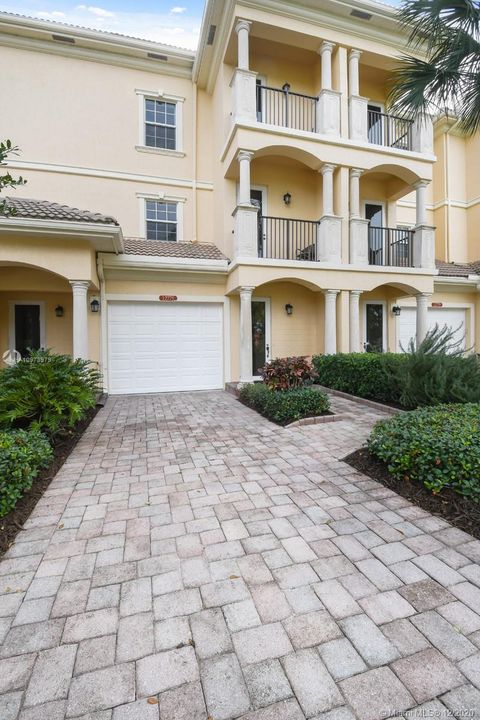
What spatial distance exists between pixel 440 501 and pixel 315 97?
36.6 ft

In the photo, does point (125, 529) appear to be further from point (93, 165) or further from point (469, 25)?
point (93, 165)

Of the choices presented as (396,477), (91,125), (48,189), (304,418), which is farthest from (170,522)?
(91,125)

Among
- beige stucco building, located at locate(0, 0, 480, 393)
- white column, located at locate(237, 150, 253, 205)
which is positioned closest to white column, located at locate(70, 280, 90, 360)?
beige stucco building, located at locate(0, 0, 480, 393)

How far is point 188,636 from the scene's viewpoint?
1.72 meters

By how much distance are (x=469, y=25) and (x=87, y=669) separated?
330 inches

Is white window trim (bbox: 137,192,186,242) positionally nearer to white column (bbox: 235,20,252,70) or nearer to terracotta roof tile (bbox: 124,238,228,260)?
terracotta roof tile (bbox: 124,238,228,260)

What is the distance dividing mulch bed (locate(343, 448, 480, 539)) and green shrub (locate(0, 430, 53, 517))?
3431mm

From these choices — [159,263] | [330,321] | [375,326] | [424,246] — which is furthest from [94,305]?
[424,246]

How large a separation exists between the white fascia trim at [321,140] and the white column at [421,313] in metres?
4.13

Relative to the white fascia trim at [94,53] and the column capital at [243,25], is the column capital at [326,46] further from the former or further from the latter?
the white fascia trim at [94,53]

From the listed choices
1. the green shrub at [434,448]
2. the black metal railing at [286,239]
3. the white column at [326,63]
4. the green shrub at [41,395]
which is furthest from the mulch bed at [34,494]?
the white column at [326,63]

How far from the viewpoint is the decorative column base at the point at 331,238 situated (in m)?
9.31

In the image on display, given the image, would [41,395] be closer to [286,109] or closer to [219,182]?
[219,182]

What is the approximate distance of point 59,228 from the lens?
6.99 meters
